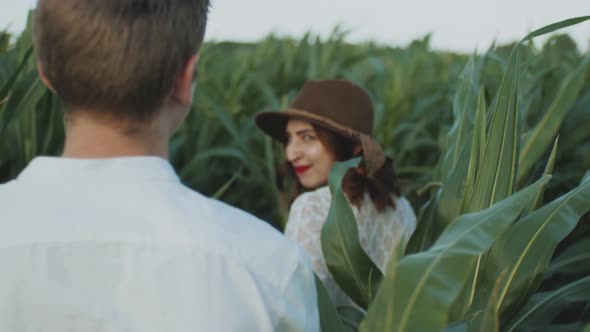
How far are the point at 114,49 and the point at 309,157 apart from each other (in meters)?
1.46

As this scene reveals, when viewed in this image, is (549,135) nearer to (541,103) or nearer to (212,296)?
(212,296)

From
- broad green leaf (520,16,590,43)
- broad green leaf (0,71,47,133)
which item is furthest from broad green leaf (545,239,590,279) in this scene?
broad green leaf (0,71,47,133)

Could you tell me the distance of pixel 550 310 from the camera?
4.73ft

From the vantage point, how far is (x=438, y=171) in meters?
2.05

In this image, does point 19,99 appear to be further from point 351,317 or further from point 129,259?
point 129,259

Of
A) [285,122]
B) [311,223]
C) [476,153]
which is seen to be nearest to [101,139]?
[476,153]

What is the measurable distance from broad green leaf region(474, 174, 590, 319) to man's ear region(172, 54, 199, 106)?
1.69 feet

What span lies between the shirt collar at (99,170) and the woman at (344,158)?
1.16m

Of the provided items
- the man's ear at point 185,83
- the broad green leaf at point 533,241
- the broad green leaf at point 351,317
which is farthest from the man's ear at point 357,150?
the man's ear at point 185,83

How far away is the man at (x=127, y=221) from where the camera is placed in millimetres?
753

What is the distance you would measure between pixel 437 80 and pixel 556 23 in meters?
2.91

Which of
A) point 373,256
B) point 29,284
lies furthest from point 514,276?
point 373,256

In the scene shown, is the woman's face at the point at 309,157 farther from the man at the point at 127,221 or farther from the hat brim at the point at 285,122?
the man at the point at 127,221

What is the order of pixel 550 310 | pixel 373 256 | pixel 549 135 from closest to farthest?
pixel 550 310
pixel 549 135
pixel 373 256
